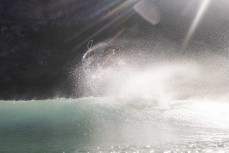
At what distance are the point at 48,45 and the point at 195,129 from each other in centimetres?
9701

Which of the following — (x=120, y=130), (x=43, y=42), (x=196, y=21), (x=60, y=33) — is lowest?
(x=120, y=130)

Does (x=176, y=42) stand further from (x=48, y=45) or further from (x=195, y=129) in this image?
(x=195, y=129)

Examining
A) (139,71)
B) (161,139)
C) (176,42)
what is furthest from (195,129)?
(176,42)

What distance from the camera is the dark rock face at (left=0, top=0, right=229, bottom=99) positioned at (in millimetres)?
112500

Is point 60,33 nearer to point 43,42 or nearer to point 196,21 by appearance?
point 43,42

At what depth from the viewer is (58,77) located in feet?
375

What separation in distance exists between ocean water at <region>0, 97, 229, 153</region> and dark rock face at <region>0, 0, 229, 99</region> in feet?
171

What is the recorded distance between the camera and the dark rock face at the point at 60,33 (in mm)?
112500

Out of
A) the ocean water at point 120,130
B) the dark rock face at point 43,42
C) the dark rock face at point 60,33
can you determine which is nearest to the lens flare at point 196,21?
the dark rock face at point 60,33

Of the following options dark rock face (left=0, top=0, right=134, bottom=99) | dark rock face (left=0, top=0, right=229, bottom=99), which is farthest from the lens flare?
dark rock face (left=0, top=0, right=134, bottom=99)

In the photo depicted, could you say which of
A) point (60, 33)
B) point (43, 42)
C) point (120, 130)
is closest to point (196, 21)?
point (60, 33)

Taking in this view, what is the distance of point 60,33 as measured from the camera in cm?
13425

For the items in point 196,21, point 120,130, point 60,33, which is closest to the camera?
point 120,130

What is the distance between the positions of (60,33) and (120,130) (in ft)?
324
